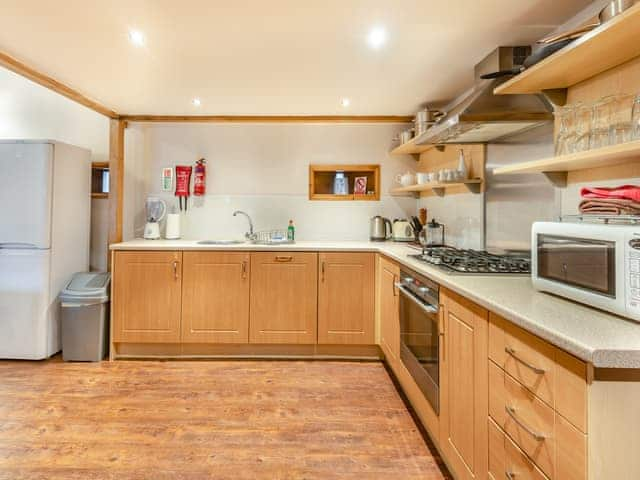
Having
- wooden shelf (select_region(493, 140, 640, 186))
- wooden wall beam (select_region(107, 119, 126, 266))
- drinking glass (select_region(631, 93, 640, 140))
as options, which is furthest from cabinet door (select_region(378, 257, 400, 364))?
wooden wall beam (select_region(107, 119, 126, 266))

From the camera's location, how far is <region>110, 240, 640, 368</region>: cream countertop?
0.79 metres

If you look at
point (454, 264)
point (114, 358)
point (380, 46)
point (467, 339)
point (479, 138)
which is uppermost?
point (380, 46)

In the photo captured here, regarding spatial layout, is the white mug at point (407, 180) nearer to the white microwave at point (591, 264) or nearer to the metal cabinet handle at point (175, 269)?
the white microwave at point (591, 264)

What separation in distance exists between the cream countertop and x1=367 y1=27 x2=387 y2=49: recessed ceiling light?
1311 millimetres

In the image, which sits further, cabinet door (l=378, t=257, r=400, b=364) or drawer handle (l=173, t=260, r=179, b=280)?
drawer handle (l=173, t=260, r=179, b=280)

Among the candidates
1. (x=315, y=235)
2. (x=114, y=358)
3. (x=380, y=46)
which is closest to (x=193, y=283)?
(x=114, y=358)

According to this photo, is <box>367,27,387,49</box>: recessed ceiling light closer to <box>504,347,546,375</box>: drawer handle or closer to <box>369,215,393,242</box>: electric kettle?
<box>504,347,546,375</box>: drawer handle

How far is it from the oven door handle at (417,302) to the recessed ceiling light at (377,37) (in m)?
Answer: 1.45

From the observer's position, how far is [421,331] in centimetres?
201

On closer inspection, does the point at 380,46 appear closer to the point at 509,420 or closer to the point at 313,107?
the point at 313,107

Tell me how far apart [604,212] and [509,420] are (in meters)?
0.82

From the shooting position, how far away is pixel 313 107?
328 centimetres

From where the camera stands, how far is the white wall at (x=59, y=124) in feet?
12.0

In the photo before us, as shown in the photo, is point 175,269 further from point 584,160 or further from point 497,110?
point 584,160
